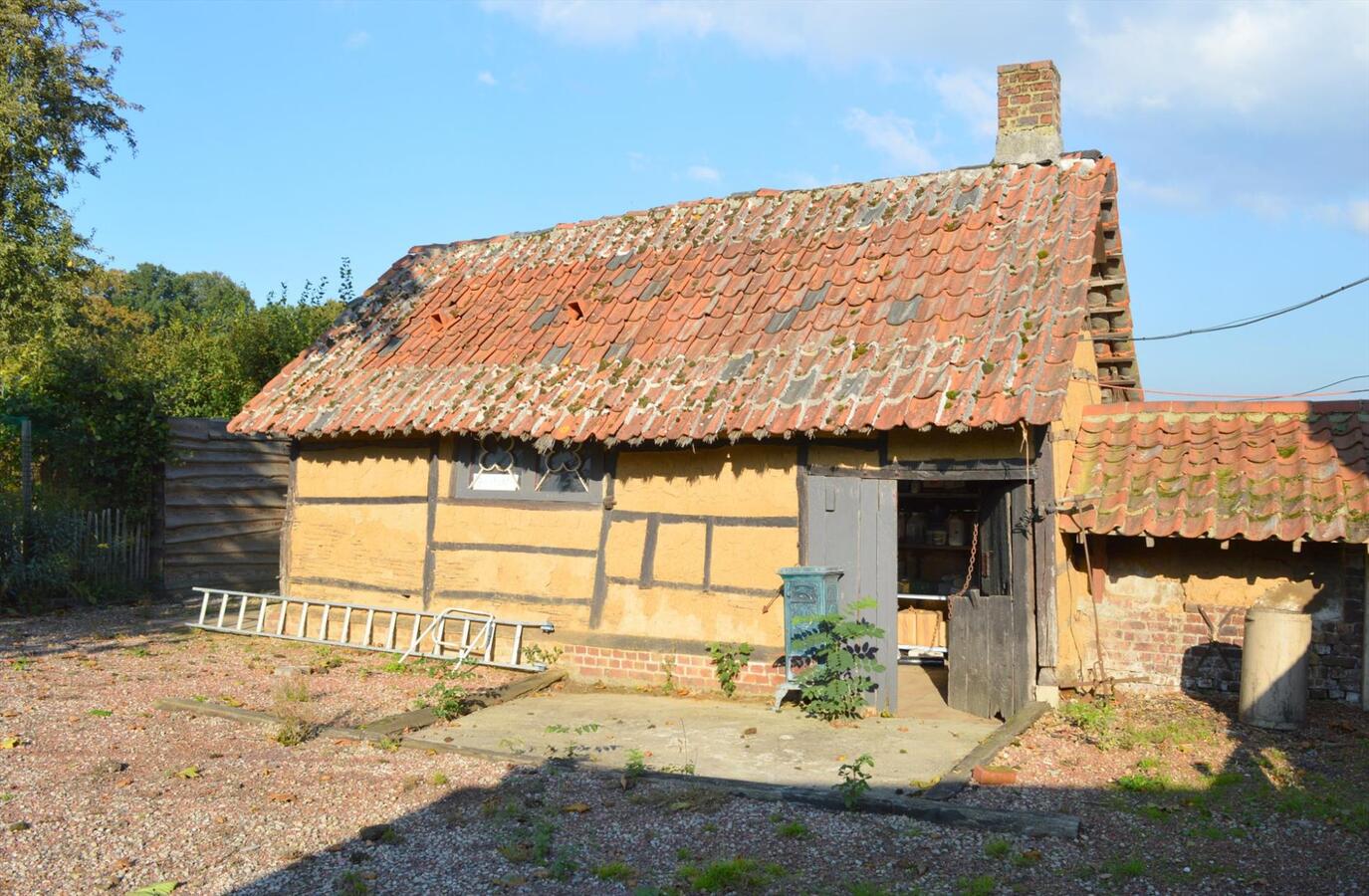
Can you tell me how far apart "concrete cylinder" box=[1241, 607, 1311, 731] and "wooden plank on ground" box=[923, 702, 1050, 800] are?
146 centimetres

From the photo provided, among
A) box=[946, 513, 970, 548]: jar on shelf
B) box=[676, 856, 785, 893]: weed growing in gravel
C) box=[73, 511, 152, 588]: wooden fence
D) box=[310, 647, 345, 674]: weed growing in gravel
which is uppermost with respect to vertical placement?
box=[946, 513, 970, 548]: jar on shelf

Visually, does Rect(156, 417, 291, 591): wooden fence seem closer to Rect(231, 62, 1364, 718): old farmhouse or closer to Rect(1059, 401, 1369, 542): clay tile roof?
Rect(231, 62, 1364, 718): old farmhouse

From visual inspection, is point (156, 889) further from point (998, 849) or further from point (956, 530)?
point (956, 530)

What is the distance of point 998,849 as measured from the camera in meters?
5.41

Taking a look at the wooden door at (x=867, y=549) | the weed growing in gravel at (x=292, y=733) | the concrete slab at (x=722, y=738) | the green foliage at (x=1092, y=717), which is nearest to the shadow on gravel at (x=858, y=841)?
the concrete slab at (x=722, y=738)

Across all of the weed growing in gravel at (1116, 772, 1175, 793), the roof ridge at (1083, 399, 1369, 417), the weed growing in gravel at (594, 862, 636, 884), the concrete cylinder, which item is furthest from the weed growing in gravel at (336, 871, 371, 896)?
the roof ridge at (1083, 399, 1369, 417)

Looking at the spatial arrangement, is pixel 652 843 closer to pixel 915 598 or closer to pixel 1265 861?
pixel 1265 861

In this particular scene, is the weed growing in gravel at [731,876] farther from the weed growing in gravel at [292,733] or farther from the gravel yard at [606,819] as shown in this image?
the weed growing in gravel at [292,733]

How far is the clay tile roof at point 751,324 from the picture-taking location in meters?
8.80

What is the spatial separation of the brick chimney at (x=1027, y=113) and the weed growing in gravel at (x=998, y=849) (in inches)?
294

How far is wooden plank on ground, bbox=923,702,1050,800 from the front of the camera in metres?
6.36

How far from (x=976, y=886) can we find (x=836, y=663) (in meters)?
3.56

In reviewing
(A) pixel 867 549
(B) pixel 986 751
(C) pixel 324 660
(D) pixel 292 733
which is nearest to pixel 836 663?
(A) pixel 867 549

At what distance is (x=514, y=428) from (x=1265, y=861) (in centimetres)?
693
